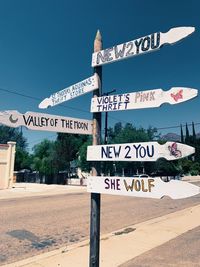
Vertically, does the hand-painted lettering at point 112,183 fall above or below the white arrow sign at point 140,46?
below

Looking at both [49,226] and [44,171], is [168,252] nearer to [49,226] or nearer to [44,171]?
[49,226]

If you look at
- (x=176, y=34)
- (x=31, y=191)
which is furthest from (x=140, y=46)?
(x=31, y=191)

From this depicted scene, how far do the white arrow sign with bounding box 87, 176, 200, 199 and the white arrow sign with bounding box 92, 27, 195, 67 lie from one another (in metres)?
1.42

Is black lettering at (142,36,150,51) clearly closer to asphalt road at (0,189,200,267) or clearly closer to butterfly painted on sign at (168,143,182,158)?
butterfly painted on sign at (168,143,182,158)

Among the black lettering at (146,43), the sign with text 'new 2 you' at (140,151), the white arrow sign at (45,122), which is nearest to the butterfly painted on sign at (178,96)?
the sign with text 'new 2 you' at (140,151)

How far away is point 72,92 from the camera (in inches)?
Result: 156

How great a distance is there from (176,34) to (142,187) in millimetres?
1587

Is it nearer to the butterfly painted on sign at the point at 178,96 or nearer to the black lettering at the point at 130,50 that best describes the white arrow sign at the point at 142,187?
the butterfly painted on sign at the point at 178,96

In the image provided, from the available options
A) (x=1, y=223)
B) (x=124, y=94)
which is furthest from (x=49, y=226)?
(x=124, y=94)

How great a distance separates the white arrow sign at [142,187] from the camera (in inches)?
105

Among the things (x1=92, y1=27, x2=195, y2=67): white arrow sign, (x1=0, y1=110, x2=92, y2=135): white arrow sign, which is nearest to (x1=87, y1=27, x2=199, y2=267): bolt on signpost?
(x1=92, y1=27, x2=195, y2=67): white arrow sign

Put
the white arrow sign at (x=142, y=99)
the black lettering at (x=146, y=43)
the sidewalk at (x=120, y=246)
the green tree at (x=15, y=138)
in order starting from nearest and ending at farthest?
the white arrow sign at (x=142, y=99) < the black lettering at (x=146, y=43) < the sidewalk at (x=120, y=246) < the green tree at (x=15, y=138)

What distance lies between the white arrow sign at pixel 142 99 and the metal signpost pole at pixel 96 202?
0.44ft

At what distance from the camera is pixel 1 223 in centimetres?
1004
